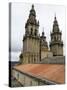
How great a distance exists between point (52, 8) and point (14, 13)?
14.8 inches

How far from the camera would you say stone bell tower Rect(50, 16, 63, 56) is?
2225 millimetres

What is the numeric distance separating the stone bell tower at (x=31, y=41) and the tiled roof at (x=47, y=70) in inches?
2.2

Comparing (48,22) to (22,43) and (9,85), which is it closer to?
(22,43)

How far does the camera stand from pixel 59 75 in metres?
2.24

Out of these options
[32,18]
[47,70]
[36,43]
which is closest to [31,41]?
[36,43]

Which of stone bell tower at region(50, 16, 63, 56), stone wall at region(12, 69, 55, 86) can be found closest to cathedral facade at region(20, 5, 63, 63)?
stone bell tower at region(50, 16, 63, 56)

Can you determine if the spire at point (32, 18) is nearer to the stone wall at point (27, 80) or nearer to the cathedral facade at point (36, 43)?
the cathedral facade at point (36, 43)

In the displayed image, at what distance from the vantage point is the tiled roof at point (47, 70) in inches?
84.6

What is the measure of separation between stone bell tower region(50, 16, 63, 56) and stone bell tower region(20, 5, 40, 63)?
141 millimetres

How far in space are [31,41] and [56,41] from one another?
0.24 metres

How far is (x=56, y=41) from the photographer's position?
7.34 feet

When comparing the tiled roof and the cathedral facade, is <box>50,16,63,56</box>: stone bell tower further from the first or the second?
the tiled roof

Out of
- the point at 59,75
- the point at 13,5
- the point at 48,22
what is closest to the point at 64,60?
the point at 59,75

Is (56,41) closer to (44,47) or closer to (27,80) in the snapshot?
(44,47)
